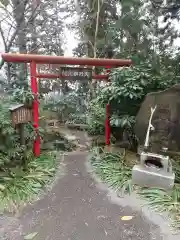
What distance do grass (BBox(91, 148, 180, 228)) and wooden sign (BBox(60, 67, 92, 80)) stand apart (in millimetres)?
1925

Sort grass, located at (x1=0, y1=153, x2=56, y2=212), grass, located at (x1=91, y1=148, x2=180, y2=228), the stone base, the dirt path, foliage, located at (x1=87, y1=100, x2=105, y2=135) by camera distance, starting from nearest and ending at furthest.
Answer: the dirt path < grass, located at (x1=91, y1=148, x2=180, y2=228) < grass, located at (x1=0, y1=153, x2=56, y2=212) < the stone base < foliage, located at (x1=87, y1=100, x2=105, y2=135)

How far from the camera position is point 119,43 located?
25.7 ft

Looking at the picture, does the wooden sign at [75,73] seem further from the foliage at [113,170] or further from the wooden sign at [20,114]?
the foliage at [113,170]

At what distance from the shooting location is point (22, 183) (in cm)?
379

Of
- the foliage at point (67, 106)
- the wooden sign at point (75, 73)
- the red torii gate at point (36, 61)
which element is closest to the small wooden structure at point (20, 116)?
the red torii gate at point (36, 61)

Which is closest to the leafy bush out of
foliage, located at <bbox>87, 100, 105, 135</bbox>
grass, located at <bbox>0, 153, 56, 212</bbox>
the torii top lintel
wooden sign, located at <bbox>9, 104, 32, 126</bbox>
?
the torii top lintel

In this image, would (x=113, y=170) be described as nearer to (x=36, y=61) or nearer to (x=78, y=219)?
(x=78, y=219)

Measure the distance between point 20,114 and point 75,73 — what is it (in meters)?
1.65

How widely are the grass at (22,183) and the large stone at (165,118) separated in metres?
2.29

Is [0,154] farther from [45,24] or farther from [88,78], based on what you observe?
[45,24]

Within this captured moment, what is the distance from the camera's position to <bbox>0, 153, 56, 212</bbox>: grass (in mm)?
3362

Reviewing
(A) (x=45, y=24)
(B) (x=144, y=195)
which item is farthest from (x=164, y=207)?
(A) (x=45, y=24)

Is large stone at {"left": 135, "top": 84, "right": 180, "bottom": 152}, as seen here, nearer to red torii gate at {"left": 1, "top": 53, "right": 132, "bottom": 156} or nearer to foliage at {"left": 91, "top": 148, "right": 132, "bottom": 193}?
foliage at {"left": 91, "top": 148, "right": 132, "bottom": 193}

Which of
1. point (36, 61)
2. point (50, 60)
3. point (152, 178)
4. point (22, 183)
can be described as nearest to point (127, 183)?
point (152, 178)
